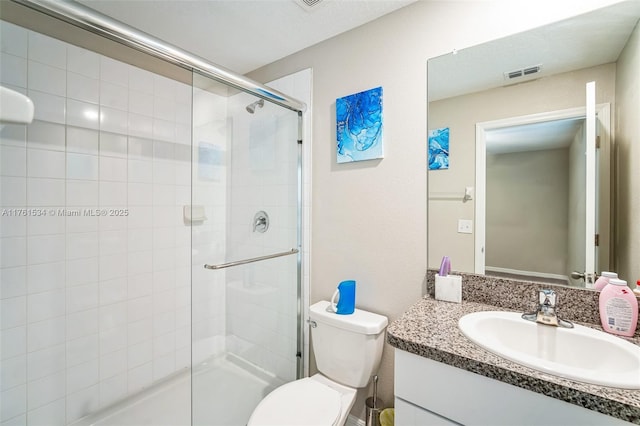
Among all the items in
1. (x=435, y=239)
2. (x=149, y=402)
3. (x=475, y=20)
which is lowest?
(x=149, y=402)

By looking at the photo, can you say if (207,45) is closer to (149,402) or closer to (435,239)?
(435,239)

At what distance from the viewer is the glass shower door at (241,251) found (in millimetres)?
1346

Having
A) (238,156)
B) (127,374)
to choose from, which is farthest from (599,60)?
(127,374)

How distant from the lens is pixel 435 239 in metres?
1.28

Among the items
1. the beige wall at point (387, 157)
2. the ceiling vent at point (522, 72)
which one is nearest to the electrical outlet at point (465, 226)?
the beige wall at point (387, 157)

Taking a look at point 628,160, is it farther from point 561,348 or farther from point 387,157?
point 387,157

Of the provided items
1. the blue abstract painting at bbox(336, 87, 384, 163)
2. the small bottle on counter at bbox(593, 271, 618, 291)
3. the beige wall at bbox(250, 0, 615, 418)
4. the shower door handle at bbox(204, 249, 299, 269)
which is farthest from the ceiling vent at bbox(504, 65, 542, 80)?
the shower door handle at bbox(204, 249, 299, 269)

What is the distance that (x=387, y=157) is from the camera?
142 centimetres

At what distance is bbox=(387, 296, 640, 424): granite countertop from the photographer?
58 cm

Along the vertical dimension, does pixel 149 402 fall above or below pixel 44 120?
below

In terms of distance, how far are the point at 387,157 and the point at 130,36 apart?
1.17 m

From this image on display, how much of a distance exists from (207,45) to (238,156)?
83 centimetres

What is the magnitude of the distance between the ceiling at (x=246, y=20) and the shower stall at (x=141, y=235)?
23 cm

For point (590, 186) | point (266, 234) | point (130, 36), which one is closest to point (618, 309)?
point (590, 186)
